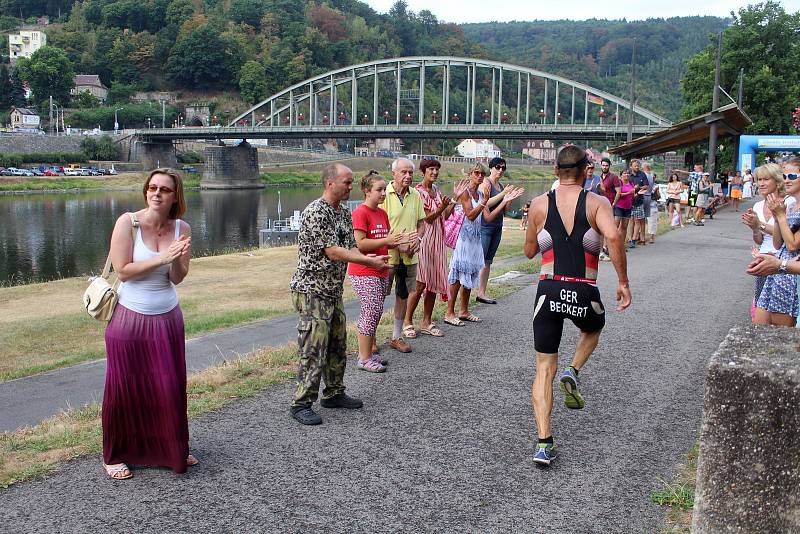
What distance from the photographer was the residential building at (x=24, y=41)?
6314 inches

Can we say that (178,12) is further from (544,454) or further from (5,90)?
(544,454)

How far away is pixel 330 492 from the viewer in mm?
Answer: 4102

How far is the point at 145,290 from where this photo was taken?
4293 mm

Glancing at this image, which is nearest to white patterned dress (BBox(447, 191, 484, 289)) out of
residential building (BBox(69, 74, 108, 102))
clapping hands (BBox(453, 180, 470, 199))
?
clapping hands (BBox(453, 180, 470, 199))

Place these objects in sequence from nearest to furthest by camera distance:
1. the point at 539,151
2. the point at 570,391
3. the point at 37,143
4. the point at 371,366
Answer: the point at 570,391, the point at 371,366, the point at 37,143, the point at 539,151

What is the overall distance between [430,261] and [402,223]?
0.89 m

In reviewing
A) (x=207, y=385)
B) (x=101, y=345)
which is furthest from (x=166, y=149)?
(x=207, y=385)

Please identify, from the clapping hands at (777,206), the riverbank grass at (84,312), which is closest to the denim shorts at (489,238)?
Answer: the clapping hands at (777,206)

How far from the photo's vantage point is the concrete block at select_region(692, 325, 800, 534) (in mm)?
2627

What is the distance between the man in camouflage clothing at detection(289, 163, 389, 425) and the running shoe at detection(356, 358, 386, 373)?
3.76 ft

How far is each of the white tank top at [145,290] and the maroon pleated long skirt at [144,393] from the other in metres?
0.04

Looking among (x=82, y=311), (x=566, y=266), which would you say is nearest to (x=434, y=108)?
(x=82, y=311)

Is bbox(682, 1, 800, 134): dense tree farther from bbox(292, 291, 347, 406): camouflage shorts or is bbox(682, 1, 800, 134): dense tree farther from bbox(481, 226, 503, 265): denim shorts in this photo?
bbox(292, 291, 347, 406): camouflage shorts

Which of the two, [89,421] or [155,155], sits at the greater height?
[155,155]
